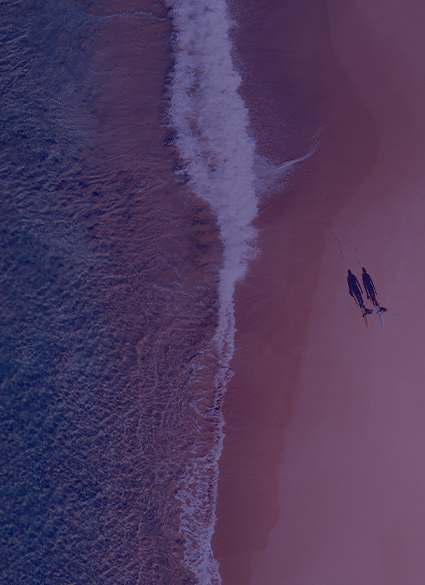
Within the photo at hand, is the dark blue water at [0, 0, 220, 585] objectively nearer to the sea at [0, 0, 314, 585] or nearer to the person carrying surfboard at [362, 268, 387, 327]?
the sea at [0, 0, 314, 585]

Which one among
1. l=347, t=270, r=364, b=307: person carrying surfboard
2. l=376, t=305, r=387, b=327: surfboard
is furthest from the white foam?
l=376, t=305, r=387, b=327: surfboard

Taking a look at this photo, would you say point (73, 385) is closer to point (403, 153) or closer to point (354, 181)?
point (354, 181)

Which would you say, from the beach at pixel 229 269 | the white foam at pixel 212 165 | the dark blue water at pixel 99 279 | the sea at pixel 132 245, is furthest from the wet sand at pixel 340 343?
the dark blue water at pixel 99 279

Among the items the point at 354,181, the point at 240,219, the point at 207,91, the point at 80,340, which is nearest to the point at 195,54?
the point at 207,91

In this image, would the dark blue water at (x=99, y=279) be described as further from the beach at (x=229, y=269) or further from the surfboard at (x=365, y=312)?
the surfboard at (x=365, y=312)

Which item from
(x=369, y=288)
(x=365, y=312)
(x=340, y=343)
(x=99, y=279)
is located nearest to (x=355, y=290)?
(x=369, y=288)

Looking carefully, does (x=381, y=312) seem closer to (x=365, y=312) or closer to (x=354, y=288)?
(x=365, y=312)
